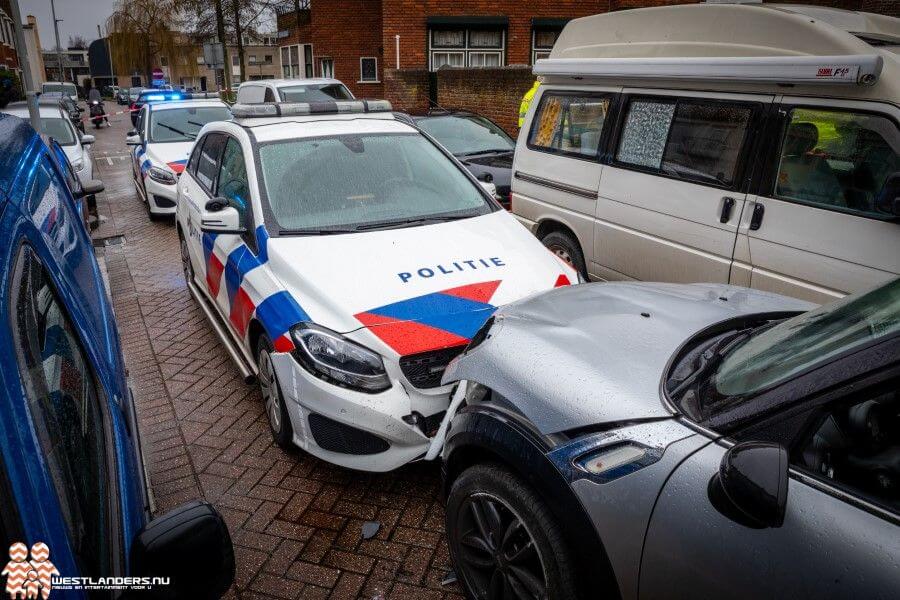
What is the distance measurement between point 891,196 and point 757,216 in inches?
33.7

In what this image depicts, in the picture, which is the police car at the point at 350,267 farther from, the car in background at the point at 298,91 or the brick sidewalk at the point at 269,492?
the car in background at the point at 298,91

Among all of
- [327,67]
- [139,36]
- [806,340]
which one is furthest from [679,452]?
[139,36]

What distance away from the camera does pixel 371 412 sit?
10.2ft

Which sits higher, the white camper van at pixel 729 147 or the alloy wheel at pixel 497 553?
the white camper van at pixel 729 147

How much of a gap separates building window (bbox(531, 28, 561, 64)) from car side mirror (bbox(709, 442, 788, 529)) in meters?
20.9

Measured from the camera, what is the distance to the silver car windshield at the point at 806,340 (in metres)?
1.82

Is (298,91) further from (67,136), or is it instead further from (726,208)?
(726,208)

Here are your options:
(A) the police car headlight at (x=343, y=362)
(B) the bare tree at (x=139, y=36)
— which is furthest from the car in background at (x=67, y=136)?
(B) the bare tree at (x=139, y=36)

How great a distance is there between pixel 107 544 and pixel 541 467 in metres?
1.24

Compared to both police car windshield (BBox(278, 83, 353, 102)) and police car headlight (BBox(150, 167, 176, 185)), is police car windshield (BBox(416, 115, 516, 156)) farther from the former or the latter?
police car windshield (BBox(278, 83, 353, 102))

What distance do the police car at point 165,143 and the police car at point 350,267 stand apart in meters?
4.45

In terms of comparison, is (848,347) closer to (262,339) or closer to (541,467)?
(541,467)

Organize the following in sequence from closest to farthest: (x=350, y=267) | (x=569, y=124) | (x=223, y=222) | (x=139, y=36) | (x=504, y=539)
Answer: (x=504, y=539)
(x=350, y=267)
(x=223, y=222)
(x=569, y=124)
(x=139, y=36)

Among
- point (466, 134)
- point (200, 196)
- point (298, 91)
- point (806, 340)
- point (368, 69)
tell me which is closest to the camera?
point (806, 340)
